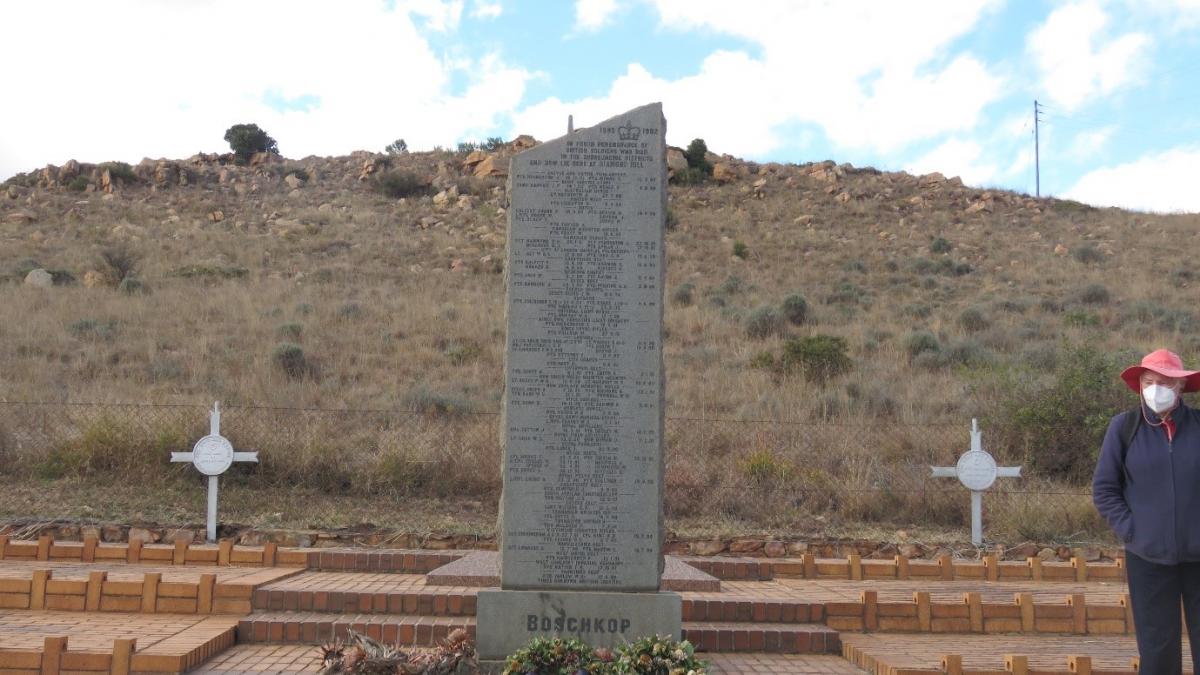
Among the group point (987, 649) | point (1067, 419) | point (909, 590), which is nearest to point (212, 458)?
point (909, 590)

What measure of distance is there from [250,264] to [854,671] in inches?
961

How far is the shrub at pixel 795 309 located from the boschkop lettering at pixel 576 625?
57.0 ft

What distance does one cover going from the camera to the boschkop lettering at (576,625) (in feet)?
16.5

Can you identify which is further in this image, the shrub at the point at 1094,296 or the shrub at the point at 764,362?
the shrub at the point at 1094,296

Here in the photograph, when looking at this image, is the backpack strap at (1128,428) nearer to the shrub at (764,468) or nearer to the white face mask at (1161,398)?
the white face mask at (1161,398)

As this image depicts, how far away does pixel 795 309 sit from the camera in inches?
869

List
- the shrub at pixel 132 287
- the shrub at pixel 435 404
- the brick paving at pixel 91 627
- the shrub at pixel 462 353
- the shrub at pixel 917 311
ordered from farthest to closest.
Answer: the shrub at pixel 917 311 < the shrub at pixel 132 287 < the shrub at pixel 462 353 < the shrub at pixel 435 404 < the brick paving at pixel 91 627

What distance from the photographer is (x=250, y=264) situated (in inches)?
1046

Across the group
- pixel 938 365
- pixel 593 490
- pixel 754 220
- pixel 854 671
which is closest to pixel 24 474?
pixel 593 490

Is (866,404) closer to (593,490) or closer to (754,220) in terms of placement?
(593,490)

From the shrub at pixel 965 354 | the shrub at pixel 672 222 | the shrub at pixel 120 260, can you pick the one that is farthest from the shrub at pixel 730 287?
the shrub at pixel 120 260

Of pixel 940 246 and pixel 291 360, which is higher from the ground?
pixel 940 246

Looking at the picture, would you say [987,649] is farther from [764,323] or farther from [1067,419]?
[764,323]

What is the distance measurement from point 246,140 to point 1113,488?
148 feet
